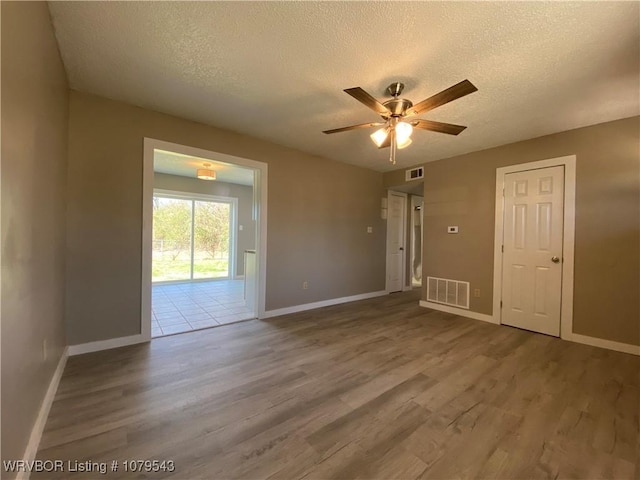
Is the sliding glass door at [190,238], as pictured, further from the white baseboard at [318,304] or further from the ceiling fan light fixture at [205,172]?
the white baseboard at [318,304]

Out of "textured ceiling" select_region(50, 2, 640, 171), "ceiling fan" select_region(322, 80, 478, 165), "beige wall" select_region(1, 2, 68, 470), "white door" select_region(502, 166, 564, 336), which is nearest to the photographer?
"beige wall" select_region(1, 2, 68, 470)

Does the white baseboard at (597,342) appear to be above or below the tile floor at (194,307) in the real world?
above

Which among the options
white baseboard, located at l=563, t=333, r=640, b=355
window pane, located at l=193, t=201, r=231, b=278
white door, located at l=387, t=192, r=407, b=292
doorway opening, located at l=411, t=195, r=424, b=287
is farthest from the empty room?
window pane, located at l=193, t=201, r=231, b=278

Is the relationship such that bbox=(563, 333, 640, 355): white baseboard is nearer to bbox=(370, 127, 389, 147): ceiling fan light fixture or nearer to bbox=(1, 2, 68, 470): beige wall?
bbox=(370, 127, 389, 147): ceiling fan light fixture

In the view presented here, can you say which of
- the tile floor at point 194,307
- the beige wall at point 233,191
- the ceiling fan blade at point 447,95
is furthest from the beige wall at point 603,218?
the beige wall at point 233,191

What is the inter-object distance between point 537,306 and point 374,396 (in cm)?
271

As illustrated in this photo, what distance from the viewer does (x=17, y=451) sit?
3.82ft

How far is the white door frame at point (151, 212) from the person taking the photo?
281 cm

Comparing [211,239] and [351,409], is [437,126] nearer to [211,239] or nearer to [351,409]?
[351,409]

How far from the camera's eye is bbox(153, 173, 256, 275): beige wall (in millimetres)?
6012

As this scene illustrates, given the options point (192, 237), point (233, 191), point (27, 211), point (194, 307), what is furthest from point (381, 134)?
point (192, 237)

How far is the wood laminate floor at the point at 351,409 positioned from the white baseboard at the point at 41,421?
4 centimetres

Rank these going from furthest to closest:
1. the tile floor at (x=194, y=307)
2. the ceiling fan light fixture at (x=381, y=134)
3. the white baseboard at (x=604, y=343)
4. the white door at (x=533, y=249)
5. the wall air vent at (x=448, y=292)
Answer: the wall air vent at (x=448, y=292), the tile floor at (x=194, y=307), the white door at (x=533, y=249), the white baseboard at (x=604, y=343), the ceiling fan light fixture at (x=381, y=134)

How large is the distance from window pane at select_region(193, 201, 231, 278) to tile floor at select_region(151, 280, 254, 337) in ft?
2.43
